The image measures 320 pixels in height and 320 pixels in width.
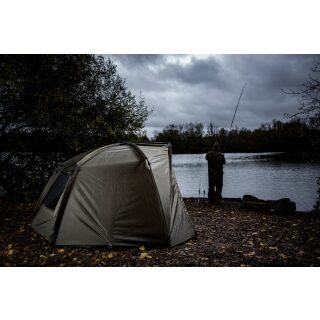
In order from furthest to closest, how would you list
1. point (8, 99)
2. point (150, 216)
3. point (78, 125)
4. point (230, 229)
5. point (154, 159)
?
point (78, 125), point (8, 99), point (230, 229), point (154, 159), point (150, 216)

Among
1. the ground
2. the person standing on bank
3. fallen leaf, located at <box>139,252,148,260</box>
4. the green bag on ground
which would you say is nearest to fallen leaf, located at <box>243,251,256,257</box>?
the ground

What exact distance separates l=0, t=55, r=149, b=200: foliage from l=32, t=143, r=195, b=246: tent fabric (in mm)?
3746

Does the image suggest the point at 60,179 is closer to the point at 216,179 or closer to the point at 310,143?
the point at 216,179

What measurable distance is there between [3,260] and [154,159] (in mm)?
3549

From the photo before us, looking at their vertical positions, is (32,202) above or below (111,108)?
below

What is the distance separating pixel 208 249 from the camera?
582 cm

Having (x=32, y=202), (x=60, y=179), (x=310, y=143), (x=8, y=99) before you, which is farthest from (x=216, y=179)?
(x=8, y=99)

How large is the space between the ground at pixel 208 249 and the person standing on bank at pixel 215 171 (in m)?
2.72

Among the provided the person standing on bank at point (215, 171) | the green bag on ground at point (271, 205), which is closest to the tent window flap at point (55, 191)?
the person standing on bank at point (215, 171)

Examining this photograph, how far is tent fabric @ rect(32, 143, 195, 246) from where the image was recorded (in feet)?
19.1

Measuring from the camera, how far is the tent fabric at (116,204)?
5.83m

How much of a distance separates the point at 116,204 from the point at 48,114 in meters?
4.94

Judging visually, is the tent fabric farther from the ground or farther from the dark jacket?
the dark jacket

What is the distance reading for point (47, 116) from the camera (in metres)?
9.30
